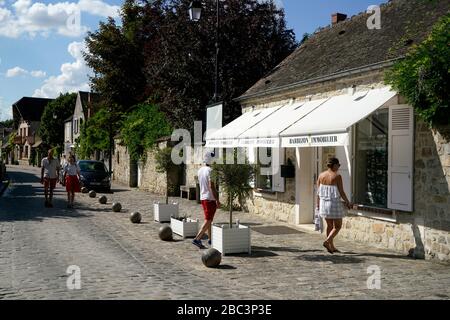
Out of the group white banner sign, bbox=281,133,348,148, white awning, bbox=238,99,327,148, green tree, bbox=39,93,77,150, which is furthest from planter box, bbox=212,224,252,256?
green tree, bbox=39,93,77,150

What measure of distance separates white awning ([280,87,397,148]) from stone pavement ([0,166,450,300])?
2.19m

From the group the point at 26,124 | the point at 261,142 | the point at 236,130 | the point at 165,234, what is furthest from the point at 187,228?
the point at 26,124

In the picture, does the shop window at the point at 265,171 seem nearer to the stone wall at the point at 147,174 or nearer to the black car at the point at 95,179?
the stone wall at the point at 147,174

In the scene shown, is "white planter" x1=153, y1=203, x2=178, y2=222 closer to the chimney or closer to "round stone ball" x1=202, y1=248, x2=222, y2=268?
"round stone ball" x1=202, y1=248, x2=222, y2=268

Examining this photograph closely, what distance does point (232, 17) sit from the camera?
2106cm

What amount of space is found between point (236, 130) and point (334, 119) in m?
4.98

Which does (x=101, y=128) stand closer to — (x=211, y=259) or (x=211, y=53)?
(x=211, y=53)

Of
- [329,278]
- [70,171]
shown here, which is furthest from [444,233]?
[70,171]

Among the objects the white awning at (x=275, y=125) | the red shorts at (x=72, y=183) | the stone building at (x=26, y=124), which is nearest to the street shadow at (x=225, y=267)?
the white awning at (x=275, y=125)

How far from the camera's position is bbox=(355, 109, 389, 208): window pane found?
9.97 metres

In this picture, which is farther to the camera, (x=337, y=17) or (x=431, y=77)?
(x=337, y=17)

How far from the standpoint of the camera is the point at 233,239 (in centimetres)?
921

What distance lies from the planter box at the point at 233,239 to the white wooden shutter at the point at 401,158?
114 inches

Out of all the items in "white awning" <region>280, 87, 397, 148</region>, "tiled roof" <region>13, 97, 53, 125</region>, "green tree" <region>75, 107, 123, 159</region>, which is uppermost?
"tiled roof" <region>13, 97, 53, 125</region>
